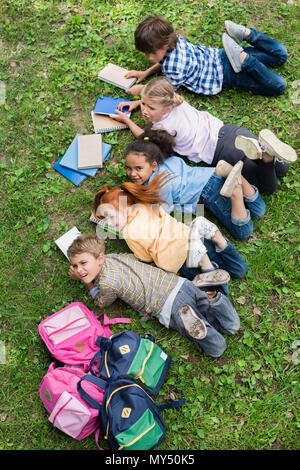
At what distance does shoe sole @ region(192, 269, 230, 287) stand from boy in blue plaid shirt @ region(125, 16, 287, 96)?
7.26 ft

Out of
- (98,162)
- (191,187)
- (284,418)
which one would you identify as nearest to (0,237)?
(98,162)

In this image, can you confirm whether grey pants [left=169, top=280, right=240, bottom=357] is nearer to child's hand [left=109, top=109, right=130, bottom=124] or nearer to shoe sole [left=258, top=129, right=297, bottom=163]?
shoe sole [left=258, top=129, right=297, bottom=163]

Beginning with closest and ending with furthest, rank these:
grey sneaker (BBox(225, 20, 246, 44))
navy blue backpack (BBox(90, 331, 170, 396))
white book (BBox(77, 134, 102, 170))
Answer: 1. navy blue backpack (BBox(90, 331, 170, 396))
2. white book (BBox(77, 134, 102, 170))
3. grey sneaker (BBox(225, 20, 246, 44))

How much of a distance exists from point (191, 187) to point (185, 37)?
87.1 inches

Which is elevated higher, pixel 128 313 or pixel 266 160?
pixel 266 160

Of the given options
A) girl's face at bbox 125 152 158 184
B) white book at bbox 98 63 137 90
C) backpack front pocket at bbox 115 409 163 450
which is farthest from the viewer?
white book at bbox 98 63 137 90

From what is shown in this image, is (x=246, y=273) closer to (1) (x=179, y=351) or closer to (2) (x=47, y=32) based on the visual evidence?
(1) (x=179, y=351)

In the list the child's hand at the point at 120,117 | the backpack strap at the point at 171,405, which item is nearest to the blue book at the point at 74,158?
the child's hand at the point at 120,117

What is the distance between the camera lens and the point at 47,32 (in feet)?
16.9

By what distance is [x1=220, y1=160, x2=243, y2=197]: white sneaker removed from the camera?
146 inches

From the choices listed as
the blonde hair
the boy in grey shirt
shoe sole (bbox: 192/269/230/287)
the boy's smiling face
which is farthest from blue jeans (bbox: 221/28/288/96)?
the boy's smiling face

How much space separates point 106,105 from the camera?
185 inches

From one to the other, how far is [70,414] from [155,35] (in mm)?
3706
